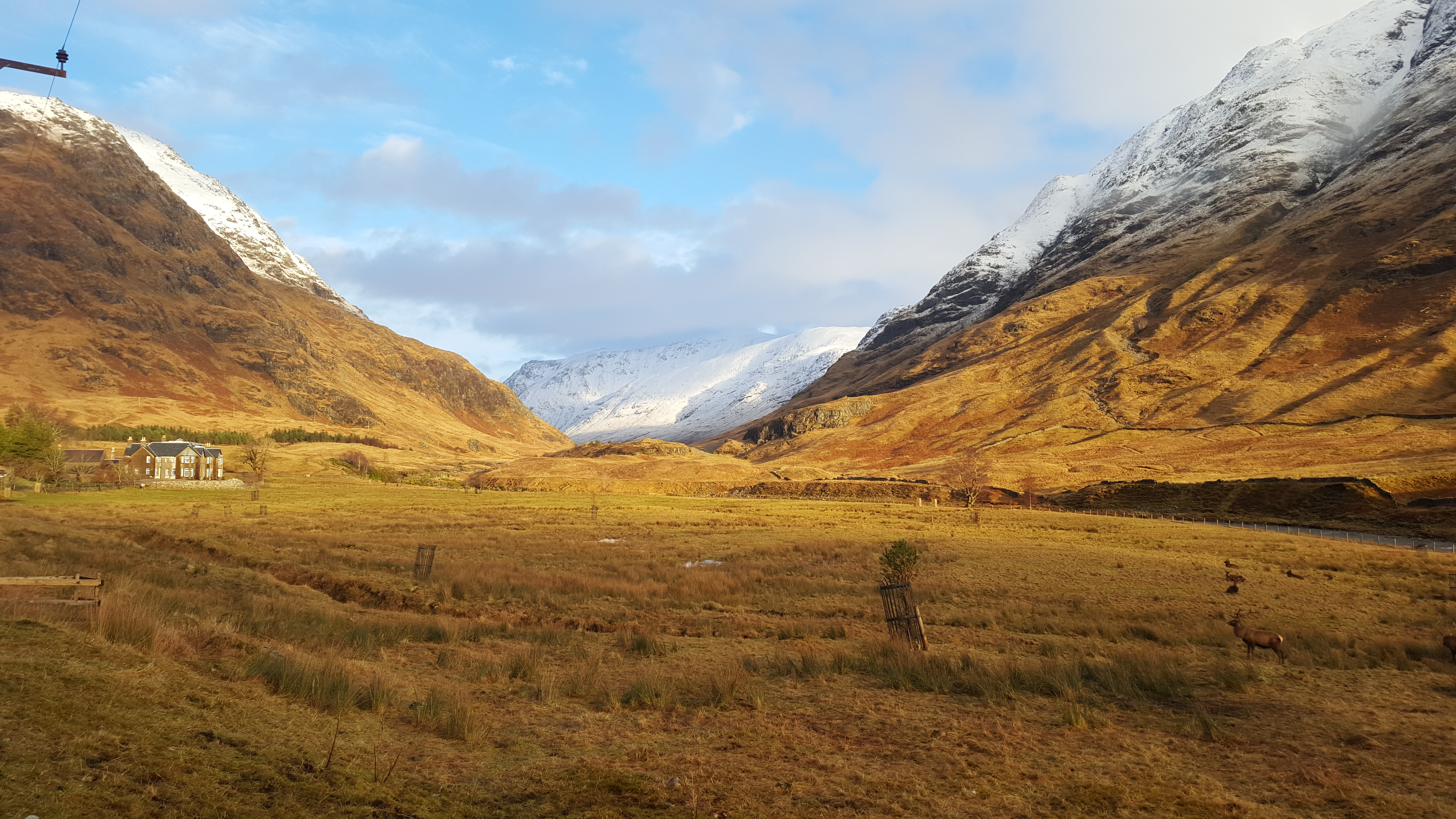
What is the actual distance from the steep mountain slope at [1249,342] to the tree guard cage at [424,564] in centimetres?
7871

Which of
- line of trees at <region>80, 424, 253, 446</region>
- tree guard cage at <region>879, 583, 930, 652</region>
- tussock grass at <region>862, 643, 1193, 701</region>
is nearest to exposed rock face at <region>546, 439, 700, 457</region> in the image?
line of trees at <region>80, 424, 253, 446</region>

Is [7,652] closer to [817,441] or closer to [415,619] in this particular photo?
[415,619]

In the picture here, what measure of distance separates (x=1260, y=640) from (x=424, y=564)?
2256 centimetres

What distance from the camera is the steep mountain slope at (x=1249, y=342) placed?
334 feet

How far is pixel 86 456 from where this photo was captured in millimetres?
103812

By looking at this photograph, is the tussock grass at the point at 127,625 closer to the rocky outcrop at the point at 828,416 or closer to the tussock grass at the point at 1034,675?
the tussock grass at the point at 1034,675

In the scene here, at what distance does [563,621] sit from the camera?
18.8 metres

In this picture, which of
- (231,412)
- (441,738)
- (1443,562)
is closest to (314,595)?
(441,738)

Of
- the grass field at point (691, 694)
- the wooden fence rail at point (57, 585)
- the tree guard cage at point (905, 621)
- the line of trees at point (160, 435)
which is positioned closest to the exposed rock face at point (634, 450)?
the line of trees at point (160, 435)

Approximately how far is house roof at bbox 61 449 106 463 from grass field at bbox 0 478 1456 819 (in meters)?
91.4

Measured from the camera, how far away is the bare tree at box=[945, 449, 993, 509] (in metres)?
75.8

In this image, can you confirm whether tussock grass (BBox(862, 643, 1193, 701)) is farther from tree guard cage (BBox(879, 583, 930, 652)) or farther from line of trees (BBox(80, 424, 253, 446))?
line of trees (BBox(80, 424, 253, 446))

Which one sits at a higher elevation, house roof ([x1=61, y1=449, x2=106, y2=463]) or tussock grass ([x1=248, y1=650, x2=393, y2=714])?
house roof ([x1=61, y1=449, x2=106, y2=463])

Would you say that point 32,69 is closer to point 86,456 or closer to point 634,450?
point 86,456
